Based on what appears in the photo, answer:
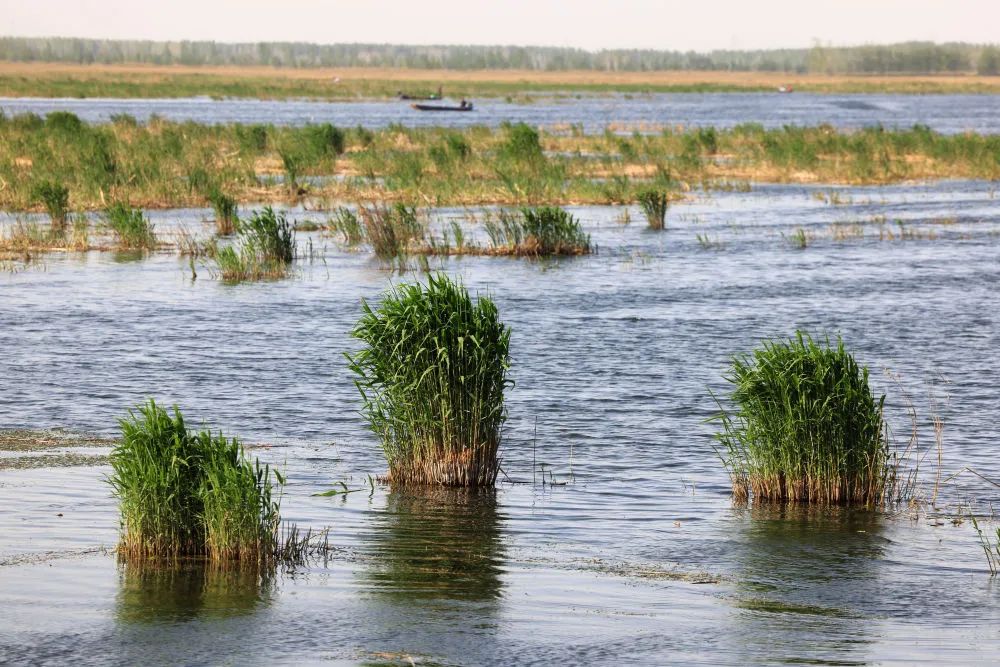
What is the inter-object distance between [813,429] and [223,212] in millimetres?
24517

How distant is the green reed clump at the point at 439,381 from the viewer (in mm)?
12180

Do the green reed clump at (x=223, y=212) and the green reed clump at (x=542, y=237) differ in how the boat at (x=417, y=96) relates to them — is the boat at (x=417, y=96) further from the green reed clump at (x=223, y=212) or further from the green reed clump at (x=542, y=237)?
the green reed clump at (x=542, y=237)

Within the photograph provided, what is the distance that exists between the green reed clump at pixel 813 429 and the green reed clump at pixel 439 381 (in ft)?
7.21

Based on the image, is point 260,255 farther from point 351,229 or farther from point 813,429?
point 813,429

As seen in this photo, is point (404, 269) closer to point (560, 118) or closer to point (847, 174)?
point (847, 174)

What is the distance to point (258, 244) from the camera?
98.5ft

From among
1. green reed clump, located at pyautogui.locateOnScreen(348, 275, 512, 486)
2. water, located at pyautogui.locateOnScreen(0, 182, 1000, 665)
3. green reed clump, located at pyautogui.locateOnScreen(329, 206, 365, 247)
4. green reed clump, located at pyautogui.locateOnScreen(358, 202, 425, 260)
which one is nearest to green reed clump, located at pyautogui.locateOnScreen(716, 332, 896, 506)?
water, located at pyautogui.locateOnScreen(0, 182, 1000, 665)

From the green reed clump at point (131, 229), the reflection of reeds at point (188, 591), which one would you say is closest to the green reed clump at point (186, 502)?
the reflection of reeds at point (188, 591)

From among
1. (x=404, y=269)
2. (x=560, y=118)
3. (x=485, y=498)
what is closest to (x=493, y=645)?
(x=485, y=498)

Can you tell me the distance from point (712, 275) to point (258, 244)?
978cm

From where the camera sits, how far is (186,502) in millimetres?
9805

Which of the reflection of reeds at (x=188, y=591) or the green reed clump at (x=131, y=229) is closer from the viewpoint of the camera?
the reflection of reeds at (x=188, y=591)

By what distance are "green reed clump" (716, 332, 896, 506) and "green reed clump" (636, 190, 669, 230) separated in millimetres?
24562

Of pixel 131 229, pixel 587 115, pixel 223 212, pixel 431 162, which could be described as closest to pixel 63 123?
pixel 431 162
